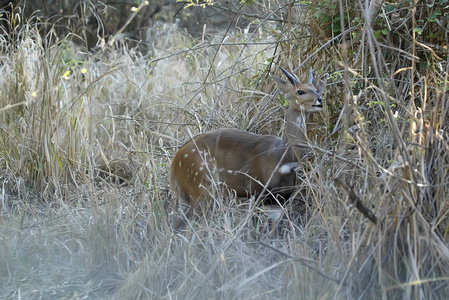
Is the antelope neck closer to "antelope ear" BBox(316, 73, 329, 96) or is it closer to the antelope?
the antelope

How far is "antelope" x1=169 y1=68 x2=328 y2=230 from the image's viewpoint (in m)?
4.57

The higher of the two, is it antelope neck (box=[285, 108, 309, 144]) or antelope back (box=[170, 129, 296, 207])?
antelope neck (box=[285, 108, 309, 144])

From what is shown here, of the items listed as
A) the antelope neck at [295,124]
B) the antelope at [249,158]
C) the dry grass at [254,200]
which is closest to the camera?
the dry grass at [254,200]

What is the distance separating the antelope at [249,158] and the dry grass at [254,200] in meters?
0.14

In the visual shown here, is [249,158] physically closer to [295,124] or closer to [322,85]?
[295,124]

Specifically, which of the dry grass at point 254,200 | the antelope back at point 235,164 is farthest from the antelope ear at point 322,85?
the antelope back at point 235,164

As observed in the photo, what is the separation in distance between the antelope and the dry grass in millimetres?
138

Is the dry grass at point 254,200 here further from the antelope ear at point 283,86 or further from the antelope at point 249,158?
the antelope ear at point 283,86

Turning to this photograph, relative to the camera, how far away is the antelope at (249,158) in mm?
4570

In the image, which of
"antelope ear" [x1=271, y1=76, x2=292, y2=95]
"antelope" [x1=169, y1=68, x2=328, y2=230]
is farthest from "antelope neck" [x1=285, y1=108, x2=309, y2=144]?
"antelope ear" [x1=271, y1=76, x2=292, y2=95]

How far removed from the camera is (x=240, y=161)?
464cm

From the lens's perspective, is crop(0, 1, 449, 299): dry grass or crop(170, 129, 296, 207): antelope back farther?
crop(170, 129, 296, 207): antelope back

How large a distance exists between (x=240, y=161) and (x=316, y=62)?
1.01 meters

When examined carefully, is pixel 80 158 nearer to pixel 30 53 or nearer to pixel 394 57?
pixel 30 53
